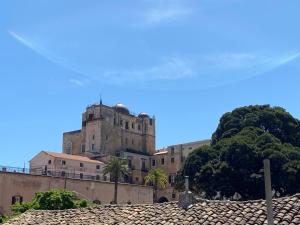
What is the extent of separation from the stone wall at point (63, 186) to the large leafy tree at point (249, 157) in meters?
9.36

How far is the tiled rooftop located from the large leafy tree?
28.1 meters

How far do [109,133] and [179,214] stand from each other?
6742 centimetres

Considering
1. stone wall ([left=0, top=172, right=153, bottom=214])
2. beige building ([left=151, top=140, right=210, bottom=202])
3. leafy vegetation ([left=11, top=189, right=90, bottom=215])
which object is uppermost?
beige building ([left=151, top=140, right=210, bottom=202])

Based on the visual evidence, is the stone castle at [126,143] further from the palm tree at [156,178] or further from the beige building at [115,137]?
the palm tree at [156,178]

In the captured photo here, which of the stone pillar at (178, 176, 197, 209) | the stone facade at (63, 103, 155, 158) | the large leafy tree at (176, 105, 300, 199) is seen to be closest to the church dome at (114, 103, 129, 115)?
the stone facade at (63, 103, 155, 158)

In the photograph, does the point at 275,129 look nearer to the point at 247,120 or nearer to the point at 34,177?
the point at 247,120

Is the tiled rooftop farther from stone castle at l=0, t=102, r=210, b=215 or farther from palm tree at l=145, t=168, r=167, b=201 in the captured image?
palm tree at l=145, t=168, r=167, b=201

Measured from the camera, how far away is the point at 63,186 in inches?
2354

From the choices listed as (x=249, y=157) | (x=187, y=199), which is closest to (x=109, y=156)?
(x=249, y=157)

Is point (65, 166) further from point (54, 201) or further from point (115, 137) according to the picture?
point (54, 201)

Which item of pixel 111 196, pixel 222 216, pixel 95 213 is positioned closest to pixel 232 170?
pixel 111 196

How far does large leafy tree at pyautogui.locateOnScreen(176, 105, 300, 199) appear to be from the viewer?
162 feet

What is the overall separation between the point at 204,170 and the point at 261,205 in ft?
114

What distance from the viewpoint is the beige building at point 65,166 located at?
73625 mm
